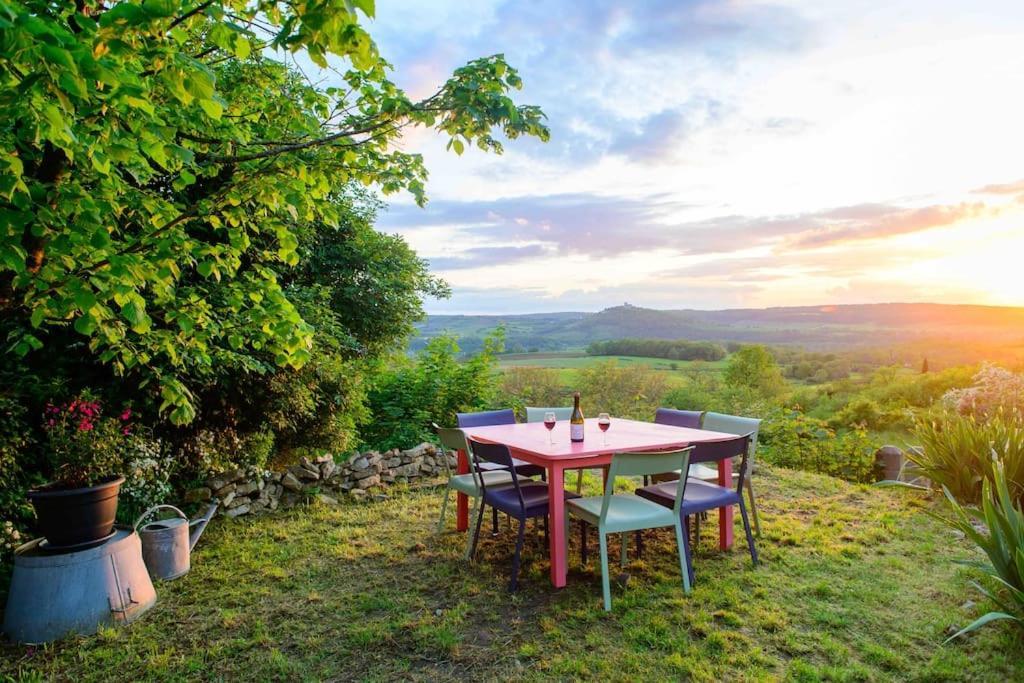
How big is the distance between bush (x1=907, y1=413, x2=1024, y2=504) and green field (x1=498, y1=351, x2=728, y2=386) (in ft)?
18.3

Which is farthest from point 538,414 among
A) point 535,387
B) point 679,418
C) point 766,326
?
point 766,326

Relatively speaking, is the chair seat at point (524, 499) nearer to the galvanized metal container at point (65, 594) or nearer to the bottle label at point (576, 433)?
the bottle label at point (576, 433)

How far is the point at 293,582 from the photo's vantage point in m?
3.50

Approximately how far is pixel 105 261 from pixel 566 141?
5211mm

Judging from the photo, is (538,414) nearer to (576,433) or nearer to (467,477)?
(467,477)

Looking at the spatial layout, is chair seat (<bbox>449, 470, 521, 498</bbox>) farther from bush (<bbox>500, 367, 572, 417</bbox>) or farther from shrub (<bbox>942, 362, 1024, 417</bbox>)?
shrub (<bbox>942, 362, 1024, 417</bbox>)

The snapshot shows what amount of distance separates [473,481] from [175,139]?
9.90 ft

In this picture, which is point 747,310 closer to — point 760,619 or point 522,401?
point 522,401

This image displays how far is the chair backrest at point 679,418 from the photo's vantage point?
15.6 ft

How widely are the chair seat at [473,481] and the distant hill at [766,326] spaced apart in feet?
10.9

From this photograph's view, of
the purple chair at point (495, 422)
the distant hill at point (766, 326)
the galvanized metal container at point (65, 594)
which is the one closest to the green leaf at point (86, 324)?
the galvanized metal container at point (65, 594)

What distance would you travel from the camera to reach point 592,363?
10.9 m

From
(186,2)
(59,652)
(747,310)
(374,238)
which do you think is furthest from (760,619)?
(747,310)

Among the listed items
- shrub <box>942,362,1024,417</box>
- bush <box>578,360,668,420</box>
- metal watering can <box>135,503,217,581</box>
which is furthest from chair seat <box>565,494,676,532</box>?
bush <box>578,360,668,420</box>
